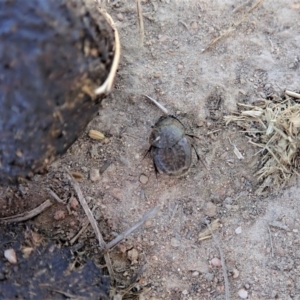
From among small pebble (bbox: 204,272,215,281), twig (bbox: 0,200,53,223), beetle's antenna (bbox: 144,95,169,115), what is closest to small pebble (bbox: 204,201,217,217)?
small pebble (bbox: 204,272,215,281)

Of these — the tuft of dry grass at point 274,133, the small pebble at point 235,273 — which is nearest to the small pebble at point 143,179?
the tuft of dry grass at point 274,133

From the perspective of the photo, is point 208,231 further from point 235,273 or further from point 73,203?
point 73,203

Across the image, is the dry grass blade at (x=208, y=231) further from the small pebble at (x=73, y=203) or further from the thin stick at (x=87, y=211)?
the small pebble at (x=73, y=203)

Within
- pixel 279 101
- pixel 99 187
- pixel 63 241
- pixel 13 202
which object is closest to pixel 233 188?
pixel 279 101


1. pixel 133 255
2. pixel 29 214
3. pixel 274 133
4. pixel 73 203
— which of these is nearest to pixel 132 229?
pixel 133 255

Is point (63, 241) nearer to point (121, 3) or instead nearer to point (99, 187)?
point (99, 187)

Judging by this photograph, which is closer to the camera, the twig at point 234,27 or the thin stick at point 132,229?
the thin stick at point 132,229

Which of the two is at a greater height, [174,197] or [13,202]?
[13,202]

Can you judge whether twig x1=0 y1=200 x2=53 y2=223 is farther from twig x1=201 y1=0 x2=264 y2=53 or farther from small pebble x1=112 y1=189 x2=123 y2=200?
twig x1=201 y1=0 x2=264 y2=53

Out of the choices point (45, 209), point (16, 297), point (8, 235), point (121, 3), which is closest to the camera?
→ point (16, 297)
